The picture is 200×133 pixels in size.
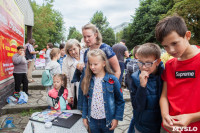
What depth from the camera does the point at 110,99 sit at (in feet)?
5.71

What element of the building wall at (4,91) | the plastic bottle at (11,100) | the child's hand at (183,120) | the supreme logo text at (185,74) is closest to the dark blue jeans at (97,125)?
the child's hand at (183,120)

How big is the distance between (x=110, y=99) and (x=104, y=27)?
142 feet

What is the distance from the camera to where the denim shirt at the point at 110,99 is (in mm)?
1729

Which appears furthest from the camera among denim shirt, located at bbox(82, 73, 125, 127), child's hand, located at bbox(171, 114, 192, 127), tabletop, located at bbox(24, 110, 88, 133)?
denim shirt, located at bbox(82, 73, 125, 127)

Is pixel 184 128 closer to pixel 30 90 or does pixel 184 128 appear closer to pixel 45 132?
pixel 45 132

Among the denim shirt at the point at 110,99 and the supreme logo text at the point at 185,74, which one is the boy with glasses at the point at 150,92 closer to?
the supreme logo text at the point at 185,74

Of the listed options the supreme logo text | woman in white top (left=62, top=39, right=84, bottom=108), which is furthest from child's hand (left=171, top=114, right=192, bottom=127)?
woman in white top (left=62, top=39, right=84, bottom=108)

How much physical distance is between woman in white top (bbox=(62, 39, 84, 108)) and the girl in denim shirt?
659 millimetres

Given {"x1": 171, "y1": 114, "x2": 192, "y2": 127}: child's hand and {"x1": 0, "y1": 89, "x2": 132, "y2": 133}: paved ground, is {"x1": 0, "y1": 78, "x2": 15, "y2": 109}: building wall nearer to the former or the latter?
{"x1": 0, "y1": 89, "x2": 132, "y2": 133}: paved ground

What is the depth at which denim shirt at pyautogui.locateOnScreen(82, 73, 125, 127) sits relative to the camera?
173cm

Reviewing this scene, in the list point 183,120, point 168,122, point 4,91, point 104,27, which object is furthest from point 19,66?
point 104,27

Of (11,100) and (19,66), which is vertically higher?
(19,66)

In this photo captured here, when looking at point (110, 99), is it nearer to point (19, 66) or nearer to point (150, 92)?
point (150, 92)

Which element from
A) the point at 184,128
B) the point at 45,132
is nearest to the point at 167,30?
the point at 184,128
